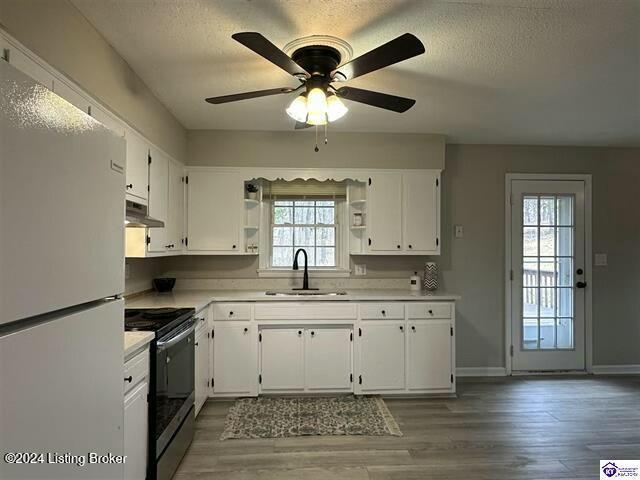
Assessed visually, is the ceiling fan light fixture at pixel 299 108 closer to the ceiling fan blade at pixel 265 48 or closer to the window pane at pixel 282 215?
the ceiling fan blade at pixel 265 48

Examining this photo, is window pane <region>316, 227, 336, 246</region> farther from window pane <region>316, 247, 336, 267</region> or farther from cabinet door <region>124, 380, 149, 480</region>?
cabinet door <region>124, 380, 149, 480</region>

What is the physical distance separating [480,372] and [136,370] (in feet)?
11.3

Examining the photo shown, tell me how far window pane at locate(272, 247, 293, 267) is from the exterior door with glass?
7.72 feet

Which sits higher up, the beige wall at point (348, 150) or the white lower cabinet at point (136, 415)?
the beige wall at point (348, 150)

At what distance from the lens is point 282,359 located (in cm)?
328

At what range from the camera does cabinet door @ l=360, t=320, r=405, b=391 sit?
3.30 meters

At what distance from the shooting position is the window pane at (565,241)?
4.07 meters

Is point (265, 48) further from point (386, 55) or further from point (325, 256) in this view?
point (325, 256)

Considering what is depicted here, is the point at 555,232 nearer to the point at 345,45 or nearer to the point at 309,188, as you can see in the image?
the point at 309,188

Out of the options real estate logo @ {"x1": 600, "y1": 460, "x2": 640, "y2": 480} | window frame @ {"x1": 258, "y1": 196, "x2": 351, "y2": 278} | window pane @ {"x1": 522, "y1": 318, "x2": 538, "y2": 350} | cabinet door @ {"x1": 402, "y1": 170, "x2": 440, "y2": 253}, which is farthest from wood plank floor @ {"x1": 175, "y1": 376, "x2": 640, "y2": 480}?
cabinet door @ {"x1": 402, "y1": 170, "x2": 440, "y2": 253}

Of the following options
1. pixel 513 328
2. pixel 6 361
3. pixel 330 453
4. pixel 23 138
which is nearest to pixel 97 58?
pixel 23 138

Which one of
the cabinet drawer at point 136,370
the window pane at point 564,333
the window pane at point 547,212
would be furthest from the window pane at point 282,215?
the window pane at point 564,333

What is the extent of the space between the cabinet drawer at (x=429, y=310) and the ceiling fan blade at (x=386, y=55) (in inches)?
83.7

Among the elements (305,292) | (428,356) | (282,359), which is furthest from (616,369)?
(282,359)
